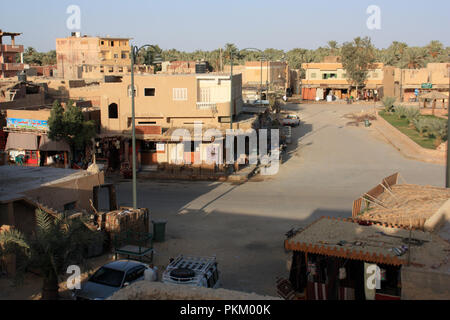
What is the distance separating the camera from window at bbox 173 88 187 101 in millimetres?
32438

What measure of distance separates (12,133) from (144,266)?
914 inches

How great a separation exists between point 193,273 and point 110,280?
216 cm

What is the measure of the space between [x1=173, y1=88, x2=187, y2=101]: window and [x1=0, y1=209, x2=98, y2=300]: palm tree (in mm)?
19938

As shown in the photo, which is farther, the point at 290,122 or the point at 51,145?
the point at 290,122

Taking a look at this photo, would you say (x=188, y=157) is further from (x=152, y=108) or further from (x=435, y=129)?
(x=435, y=129)

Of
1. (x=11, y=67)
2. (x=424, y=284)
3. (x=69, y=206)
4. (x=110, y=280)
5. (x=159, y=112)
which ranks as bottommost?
(x=110, y=280)

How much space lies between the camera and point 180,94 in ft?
107

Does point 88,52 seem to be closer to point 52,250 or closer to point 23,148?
point 23,148

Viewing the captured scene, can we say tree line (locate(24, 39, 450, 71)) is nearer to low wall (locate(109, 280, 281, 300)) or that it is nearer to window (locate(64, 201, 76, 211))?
Answer: window (locate(64, 201, 76, 211))

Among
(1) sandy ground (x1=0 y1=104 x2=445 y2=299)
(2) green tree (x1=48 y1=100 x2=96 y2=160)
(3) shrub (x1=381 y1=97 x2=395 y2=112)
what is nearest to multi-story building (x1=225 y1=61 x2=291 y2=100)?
(3) shrub (x1=381 y1=97 x2=395 y2=112)

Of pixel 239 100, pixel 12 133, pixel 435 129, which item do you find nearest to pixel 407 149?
pixel 435 129

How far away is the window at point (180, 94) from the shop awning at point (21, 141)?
30.4 feet

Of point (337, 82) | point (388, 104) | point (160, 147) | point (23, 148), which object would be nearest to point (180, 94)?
point (160, 147)

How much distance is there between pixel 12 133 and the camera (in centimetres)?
3359
